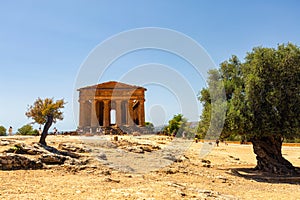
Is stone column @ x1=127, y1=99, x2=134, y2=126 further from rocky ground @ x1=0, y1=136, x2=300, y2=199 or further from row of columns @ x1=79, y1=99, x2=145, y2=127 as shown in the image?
rocky ground @ x1=0, y1=136, x2=300, y2=199

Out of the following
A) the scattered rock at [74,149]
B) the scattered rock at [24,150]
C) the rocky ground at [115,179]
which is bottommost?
the rocky ground at [115,179]

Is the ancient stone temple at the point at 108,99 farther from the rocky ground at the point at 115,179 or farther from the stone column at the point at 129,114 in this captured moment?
the rocky ground at the point at 115,179

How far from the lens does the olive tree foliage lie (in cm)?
1694

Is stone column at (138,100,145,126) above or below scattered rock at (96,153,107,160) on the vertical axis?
above

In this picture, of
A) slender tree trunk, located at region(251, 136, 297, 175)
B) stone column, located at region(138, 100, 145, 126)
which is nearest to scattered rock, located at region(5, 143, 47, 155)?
slender tree trunk, located at region(251, 136, 297, 175)

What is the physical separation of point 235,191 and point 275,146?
8.25m

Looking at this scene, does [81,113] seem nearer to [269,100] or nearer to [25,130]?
[25,130]

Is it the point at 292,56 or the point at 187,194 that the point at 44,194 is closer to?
the point at 187,194

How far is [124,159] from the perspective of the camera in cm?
1719

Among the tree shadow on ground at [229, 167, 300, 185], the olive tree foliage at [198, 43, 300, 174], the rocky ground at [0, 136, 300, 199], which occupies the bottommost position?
the tree shadow on ground at [229, 167, 300, 185]

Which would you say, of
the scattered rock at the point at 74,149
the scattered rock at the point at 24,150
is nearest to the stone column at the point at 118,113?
the scattered rock at the point at 74,149

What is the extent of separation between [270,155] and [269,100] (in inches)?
174

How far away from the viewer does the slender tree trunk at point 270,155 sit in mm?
18766

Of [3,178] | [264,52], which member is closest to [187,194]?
[3,178]
